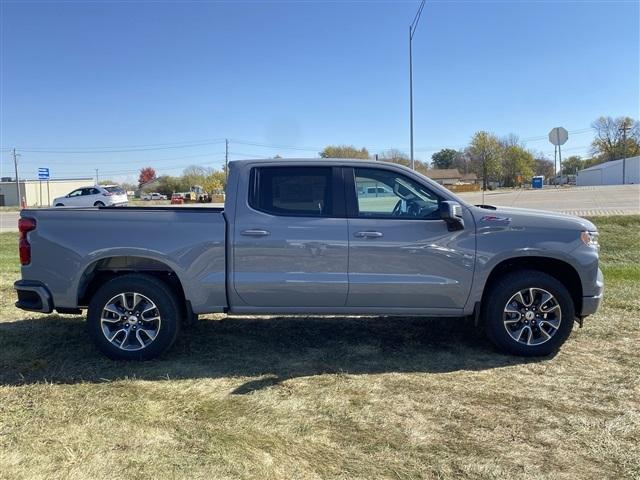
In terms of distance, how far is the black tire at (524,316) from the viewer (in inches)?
190

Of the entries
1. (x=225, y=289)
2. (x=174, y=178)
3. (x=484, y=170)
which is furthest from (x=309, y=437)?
(x=174, y=178)

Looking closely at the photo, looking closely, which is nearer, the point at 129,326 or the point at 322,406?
the point at 322,406

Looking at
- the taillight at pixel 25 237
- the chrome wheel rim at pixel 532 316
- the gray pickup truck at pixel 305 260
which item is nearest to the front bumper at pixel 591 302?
the gray pickup truck at pixel 305 260

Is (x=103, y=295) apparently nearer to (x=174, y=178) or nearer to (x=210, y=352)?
(x=210, y=352)

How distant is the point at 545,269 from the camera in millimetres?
5047

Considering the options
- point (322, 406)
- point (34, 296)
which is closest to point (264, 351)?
point (322, 406)

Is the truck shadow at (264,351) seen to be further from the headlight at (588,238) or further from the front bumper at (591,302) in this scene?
the headlight at (588,238)

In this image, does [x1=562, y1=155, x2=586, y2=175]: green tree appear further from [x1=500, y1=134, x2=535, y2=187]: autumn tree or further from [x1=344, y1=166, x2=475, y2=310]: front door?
[x1=344, y1=166, x2=475, y2=310]: front door

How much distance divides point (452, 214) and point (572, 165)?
147 metres

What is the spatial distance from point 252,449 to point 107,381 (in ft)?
5.82

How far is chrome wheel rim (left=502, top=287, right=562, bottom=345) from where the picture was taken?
4.85 meters

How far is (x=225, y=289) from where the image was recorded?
4766 mm

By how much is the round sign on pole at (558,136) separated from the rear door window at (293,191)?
9954mm

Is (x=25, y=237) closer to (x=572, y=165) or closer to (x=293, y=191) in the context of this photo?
(x=293, y=191)
